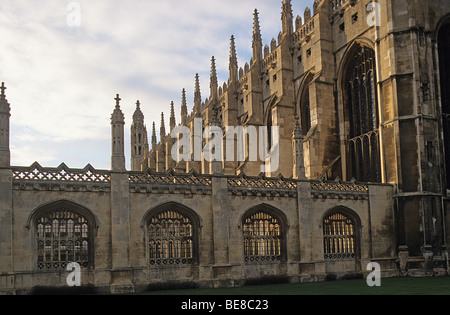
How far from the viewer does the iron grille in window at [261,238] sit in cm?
2553

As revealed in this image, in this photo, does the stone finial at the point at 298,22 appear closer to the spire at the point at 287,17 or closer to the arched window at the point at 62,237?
the spire at the point at 287,17

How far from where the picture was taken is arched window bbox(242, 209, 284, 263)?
25531 mm

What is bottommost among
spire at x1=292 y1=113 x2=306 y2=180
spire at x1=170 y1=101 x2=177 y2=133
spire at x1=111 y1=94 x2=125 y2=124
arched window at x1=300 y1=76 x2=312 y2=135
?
spire at x1=292 y1=113 x2=306 y2=180

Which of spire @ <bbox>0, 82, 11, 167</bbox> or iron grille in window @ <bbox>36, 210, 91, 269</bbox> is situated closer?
spire @ <bbox>0, 82, 11, 167</bbox>

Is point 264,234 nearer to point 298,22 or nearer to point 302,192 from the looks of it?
point 302,192

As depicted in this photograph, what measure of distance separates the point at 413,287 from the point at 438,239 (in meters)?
8.46

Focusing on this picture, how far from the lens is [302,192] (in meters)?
26.8

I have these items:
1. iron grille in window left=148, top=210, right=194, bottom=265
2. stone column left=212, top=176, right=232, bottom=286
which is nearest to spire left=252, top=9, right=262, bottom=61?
stone column left=212, top=176, right=232, bottom=286

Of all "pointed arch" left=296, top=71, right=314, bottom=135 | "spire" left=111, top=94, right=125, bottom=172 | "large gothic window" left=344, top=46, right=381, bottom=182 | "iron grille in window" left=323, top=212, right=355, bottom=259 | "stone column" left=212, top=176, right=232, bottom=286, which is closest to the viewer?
"spire" left=111, top=94, right=125, bottom=172

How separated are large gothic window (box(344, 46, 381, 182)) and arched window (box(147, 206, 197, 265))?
1454 centimetres

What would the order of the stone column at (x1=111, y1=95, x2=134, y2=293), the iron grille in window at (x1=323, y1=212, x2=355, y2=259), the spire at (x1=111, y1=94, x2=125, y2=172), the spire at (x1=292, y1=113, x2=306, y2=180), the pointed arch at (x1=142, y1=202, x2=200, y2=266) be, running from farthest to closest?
the iron grille in window at (x1=323, y1=212, x2=355, y2=259) < the spire at (x1=292, y1=113, x2=306, y2=180) < the pointed arch at (x1=142, y1=202, x2=200, y2=266) < the spire at (x1=111, y1=94, x2=125, y2=172) < the stone column at (x1=111, y1=95, x2=134, y2=293)

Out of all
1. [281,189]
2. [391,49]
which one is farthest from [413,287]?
[391,49]

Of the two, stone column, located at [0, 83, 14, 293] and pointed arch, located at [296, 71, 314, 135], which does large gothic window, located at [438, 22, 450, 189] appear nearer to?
pointed arch, located at [296, 71, 314, 135]

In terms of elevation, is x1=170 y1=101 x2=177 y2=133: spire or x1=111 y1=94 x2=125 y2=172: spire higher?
x1=170 y1=101 x2=177 y2=133: spire
